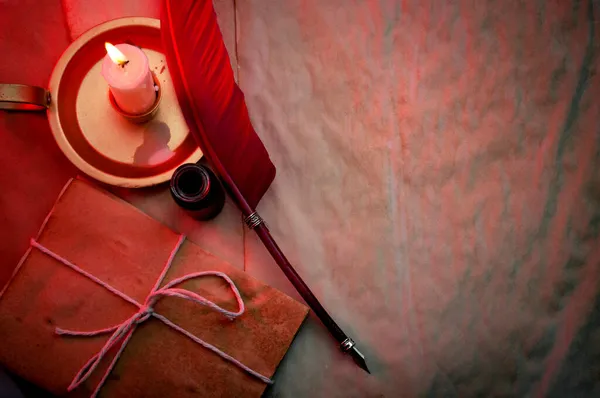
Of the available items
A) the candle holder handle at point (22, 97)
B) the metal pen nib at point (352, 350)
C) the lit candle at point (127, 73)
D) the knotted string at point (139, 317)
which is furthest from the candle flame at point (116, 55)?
the metal pen nib at point (352, 350)

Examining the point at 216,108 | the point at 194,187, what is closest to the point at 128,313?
the point at 194,187

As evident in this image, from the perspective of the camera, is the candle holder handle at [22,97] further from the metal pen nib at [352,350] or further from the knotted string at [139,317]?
the metal pen nib at [352,350]

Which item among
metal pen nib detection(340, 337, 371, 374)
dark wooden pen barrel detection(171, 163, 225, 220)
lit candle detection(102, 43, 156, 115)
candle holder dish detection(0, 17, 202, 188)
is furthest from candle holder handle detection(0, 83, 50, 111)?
metal pen nib detection(340, 337, 371, 374)

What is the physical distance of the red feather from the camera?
2.41 ft

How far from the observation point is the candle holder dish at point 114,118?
2.57 ft

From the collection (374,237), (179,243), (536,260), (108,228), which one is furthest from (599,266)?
(108,228)

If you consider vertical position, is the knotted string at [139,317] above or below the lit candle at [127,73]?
below

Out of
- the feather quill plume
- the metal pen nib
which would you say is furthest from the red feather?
the metal pen nib

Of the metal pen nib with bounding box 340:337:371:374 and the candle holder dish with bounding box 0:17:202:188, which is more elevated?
the candle holder dish with bounding box 0:17:202:188

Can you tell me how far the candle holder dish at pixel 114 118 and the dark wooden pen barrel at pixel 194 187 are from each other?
5 cm

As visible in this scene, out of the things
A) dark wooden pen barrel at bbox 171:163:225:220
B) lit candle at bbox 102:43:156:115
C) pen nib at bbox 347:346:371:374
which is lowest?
pen nib at bbox 347:346:371:374

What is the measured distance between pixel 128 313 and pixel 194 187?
22cm

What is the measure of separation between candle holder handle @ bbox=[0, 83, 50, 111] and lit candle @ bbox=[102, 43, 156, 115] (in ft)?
0.38

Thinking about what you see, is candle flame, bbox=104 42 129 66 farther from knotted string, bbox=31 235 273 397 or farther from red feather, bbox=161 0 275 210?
knotted string, bbox=31 235 273 397
